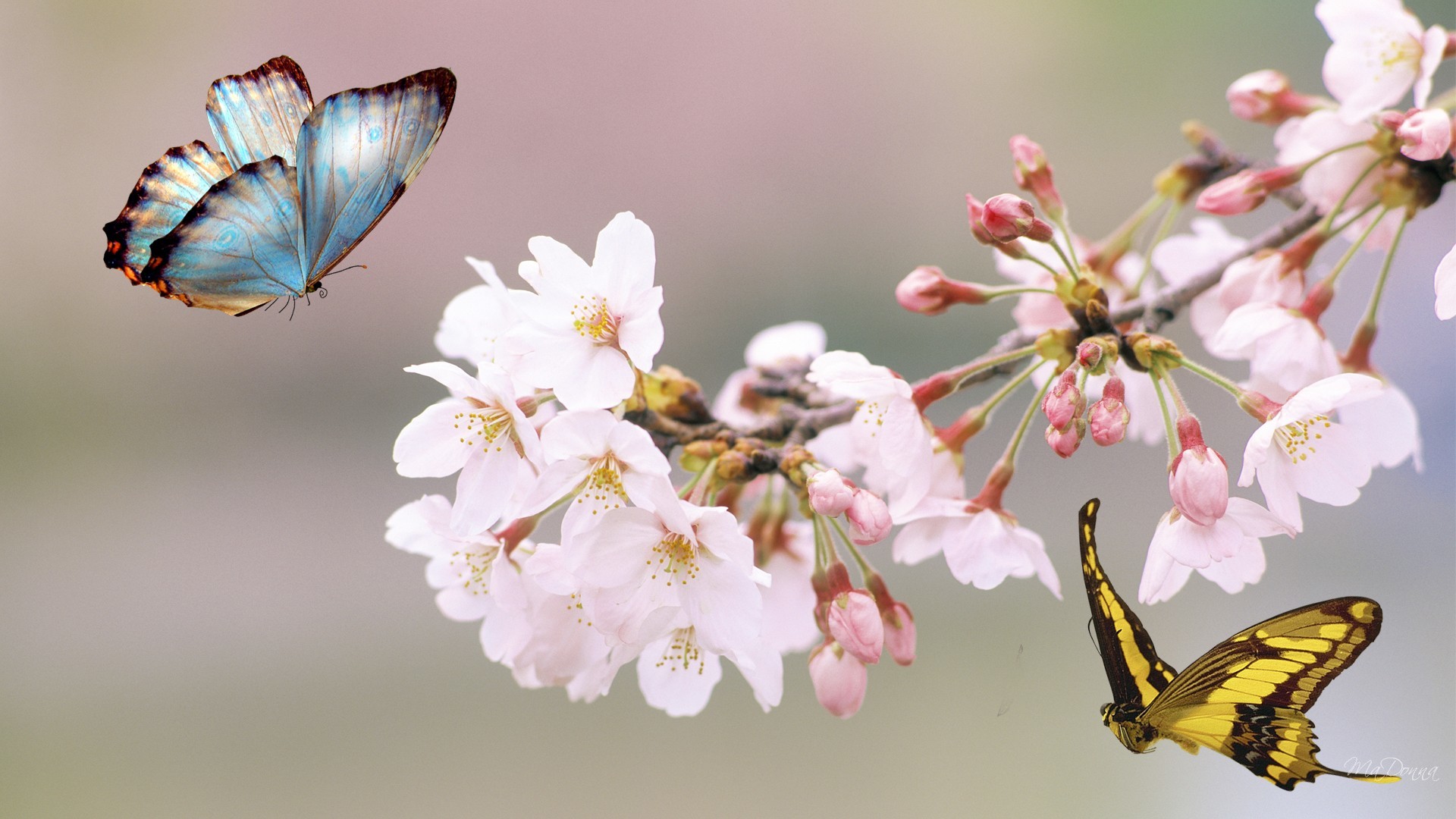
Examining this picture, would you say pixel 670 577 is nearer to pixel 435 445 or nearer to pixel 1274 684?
pixel 435 445

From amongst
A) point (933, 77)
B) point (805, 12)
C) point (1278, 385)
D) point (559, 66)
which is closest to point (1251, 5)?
point (933, 77)

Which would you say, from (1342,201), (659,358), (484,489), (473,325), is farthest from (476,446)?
(659,358)

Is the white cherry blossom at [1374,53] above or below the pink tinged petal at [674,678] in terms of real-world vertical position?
above

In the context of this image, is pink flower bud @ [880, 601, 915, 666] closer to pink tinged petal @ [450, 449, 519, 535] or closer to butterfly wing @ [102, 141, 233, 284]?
pink tinged petal @ [450, 449, 519, 535]

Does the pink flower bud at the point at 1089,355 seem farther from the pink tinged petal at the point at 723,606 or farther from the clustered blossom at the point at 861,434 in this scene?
the pink tinged petal at the point at 723,606

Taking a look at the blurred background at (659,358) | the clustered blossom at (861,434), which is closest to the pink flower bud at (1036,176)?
the clustered blossom at (861,434)

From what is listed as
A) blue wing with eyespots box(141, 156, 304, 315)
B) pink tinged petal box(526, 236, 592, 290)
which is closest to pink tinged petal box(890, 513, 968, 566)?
pink tinged petal box(526, 236, 592, 290)
